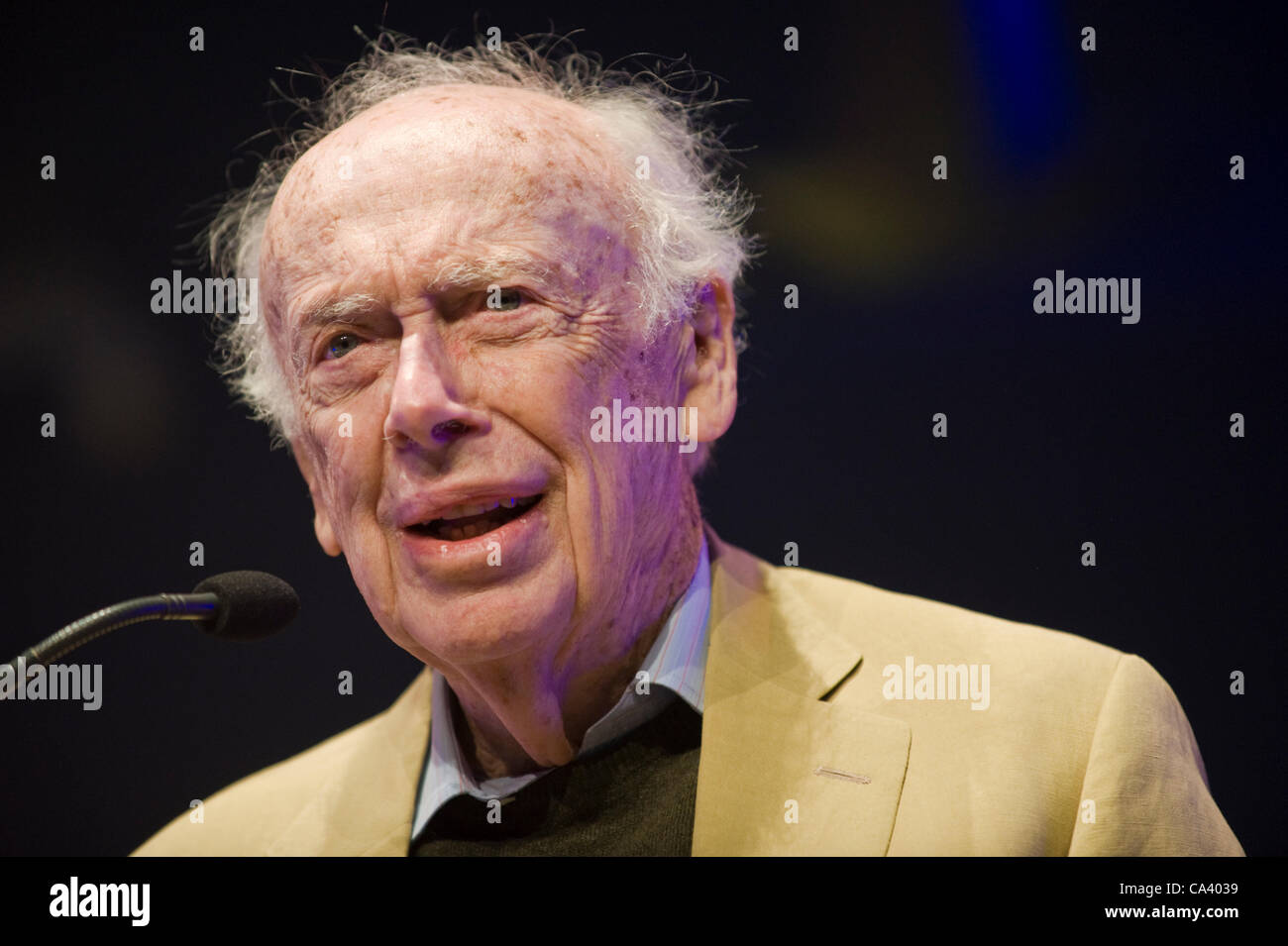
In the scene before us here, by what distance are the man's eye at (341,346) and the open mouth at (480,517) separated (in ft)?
1.00

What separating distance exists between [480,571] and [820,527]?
0.84 m

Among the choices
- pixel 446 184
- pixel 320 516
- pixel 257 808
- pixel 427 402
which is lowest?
pixel 257 808

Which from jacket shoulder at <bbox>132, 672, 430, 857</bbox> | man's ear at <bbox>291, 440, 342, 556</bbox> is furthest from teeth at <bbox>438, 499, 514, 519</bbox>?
jacket shoulder at <bbox>132, 672, 430, 857</bbox>

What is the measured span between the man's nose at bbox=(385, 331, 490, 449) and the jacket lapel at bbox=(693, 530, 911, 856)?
56cm

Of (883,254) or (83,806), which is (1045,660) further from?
(83,806)

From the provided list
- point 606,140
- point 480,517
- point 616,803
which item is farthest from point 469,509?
point 606,140

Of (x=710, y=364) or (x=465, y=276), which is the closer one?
(x=465, y=276)

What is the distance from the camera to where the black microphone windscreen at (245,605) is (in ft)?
5.79

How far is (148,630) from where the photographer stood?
2.60 metres

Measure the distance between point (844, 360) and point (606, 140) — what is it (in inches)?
25.2

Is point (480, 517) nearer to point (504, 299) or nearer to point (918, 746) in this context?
point (504, 299)

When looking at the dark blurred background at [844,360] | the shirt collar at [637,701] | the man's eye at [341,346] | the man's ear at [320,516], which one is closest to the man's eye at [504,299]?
the man's eye at [341,346]

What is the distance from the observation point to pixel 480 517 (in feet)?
5.99

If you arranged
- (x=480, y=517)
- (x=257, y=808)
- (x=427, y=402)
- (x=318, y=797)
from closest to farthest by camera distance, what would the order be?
(x=427, y=402)
(x=480, y=517)
(x=318, y=797)
(x=257, y=808)
